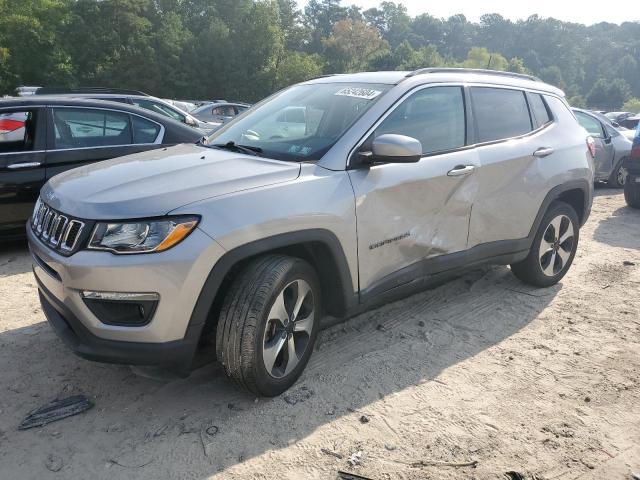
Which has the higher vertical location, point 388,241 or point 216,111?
point 388,241

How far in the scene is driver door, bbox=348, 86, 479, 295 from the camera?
3234mm

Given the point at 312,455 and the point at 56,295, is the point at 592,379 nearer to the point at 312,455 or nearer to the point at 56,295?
the point at 312,455

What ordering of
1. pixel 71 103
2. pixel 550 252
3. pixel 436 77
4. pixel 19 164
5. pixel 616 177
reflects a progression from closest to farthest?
pixel 436 77 < pixel 550 252 < pixel 19 164 < pixel 71 103 < pixel 616 177

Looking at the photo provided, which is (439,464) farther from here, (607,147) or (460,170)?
(607,147)

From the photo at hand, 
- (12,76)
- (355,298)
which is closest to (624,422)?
(355,298)

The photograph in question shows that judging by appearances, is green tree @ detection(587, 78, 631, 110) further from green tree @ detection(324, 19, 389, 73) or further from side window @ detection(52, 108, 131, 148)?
side window @ detection(52, 108, 131, 148)

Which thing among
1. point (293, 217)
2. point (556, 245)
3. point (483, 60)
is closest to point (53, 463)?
point (293, 217)

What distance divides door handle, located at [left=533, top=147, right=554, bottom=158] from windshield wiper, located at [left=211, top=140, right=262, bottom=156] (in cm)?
226

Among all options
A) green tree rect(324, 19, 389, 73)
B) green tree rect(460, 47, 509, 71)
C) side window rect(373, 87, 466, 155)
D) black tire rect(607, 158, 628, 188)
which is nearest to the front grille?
side window rect(373, 87, 466, 155)

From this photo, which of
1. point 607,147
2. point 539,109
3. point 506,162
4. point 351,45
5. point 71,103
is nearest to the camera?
point 506,162

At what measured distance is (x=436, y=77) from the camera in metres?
3.86

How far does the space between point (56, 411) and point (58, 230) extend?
36.9 inches

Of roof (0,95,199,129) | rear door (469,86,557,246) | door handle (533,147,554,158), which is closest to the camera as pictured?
rear door (469,86,557,246)

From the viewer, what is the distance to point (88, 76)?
4978cm
